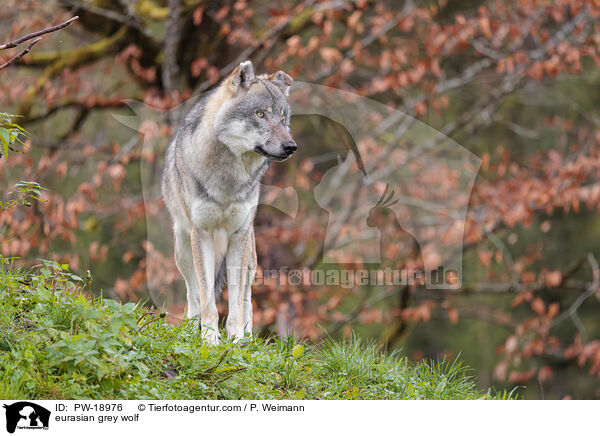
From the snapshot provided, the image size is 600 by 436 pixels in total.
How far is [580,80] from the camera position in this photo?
369 inches

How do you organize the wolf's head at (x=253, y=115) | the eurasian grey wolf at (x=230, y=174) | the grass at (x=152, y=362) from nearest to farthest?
1. the grass at (x=152, y=362)
2. the wolf's head at (x=253, y=115)
3. the eurasian grey wolf at (x=230, y=174)

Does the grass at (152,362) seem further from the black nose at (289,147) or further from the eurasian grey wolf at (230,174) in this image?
the black nose at (289,147)

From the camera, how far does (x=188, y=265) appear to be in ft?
16.1

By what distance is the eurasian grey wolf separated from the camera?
438 cm

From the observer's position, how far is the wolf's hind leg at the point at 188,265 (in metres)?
4.88

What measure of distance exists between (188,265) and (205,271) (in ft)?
1.20

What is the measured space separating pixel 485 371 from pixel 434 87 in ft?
14.5

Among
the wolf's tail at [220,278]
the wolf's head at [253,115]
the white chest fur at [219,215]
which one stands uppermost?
the wolf's head at [253,115]

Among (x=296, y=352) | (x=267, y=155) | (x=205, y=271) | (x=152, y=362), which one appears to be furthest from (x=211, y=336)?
(x=267, y=155)
